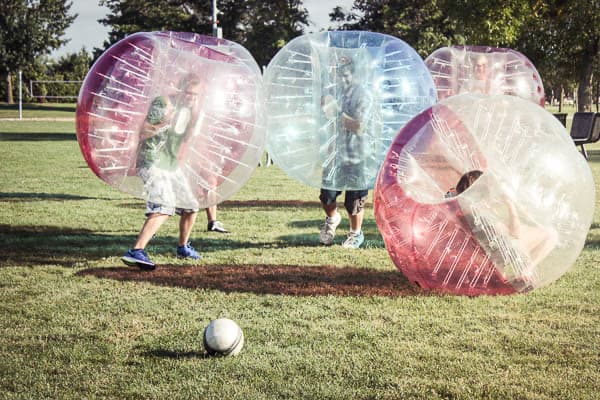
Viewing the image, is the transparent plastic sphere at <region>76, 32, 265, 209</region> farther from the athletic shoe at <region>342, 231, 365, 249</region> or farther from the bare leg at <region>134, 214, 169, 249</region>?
the athletic shoe at <region>342, 231, 365, 249</region>

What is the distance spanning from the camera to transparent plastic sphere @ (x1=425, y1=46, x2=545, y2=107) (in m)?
10.2

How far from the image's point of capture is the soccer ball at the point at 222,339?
400cm

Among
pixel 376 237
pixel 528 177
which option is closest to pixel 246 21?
pixel 376 237

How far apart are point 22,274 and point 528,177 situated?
413 cm

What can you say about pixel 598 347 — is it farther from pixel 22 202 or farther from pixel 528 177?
pixel 22 202

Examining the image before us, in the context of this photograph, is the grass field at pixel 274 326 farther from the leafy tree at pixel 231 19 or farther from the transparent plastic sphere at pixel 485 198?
the leafy tree at pixel 231 19

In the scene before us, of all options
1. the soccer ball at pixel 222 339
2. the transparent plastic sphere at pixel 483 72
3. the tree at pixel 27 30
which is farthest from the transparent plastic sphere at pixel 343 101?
the tree at pixel 27 30

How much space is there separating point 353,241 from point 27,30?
46.5 metres

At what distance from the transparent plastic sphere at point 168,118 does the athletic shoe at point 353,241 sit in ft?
6.00

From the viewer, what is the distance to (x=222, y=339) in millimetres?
3992

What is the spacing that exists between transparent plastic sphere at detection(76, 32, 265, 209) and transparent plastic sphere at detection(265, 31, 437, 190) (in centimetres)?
56

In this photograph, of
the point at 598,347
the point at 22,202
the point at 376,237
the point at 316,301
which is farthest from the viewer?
the point at 22,202

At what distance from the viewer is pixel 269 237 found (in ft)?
25.5

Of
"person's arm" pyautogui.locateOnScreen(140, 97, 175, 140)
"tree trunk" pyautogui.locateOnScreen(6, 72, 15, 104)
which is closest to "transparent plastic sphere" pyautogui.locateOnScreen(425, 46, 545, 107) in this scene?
"person's arm" pyautogui.locateOnScreen(140, 97, 175, 140)
